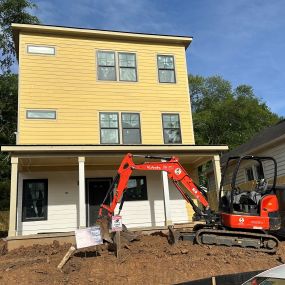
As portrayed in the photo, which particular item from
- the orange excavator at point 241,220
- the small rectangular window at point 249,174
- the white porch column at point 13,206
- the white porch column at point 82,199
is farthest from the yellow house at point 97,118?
the small rectangular window at point 249,174

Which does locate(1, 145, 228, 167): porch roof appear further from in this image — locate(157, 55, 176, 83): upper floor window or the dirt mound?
locate(157, 55, 176, 83): upper floor window

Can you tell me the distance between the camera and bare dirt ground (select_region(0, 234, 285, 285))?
8626 mm

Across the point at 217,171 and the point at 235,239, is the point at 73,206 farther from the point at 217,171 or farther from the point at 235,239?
the point at 235,239

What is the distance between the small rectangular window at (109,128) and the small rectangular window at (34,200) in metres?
3.08

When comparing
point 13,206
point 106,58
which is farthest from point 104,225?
point 106,58

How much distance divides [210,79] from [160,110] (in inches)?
1273

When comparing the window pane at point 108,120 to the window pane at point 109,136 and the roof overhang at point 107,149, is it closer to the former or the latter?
the window pane at point 109,136

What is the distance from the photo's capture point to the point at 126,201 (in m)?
16.4

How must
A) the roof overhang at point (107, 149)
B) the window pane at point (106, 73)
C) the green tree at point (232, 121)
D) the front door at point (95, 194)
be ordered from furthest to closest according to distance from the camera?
1. the green tree at point (232, 121)
2. the window pane at point (106, 73)
3. the front door at point (95, 194)
4. the roof overhang at point (107, 149)

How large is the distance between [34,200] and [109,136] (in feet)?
13.3

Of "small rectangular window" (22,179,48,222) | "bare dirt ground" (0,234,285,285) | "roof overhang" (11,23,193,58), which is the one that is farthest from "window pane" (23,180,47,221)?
"roof overhang" (11,23,193,58)

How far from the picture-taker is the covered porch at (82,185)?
→ 45.9ft

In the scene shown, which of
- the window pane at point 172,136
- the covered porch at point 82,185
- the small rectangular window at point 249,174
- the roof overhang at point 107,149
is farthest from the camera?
the small rectangular window at point 249,174

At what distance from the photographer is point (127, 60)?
17.2 m
